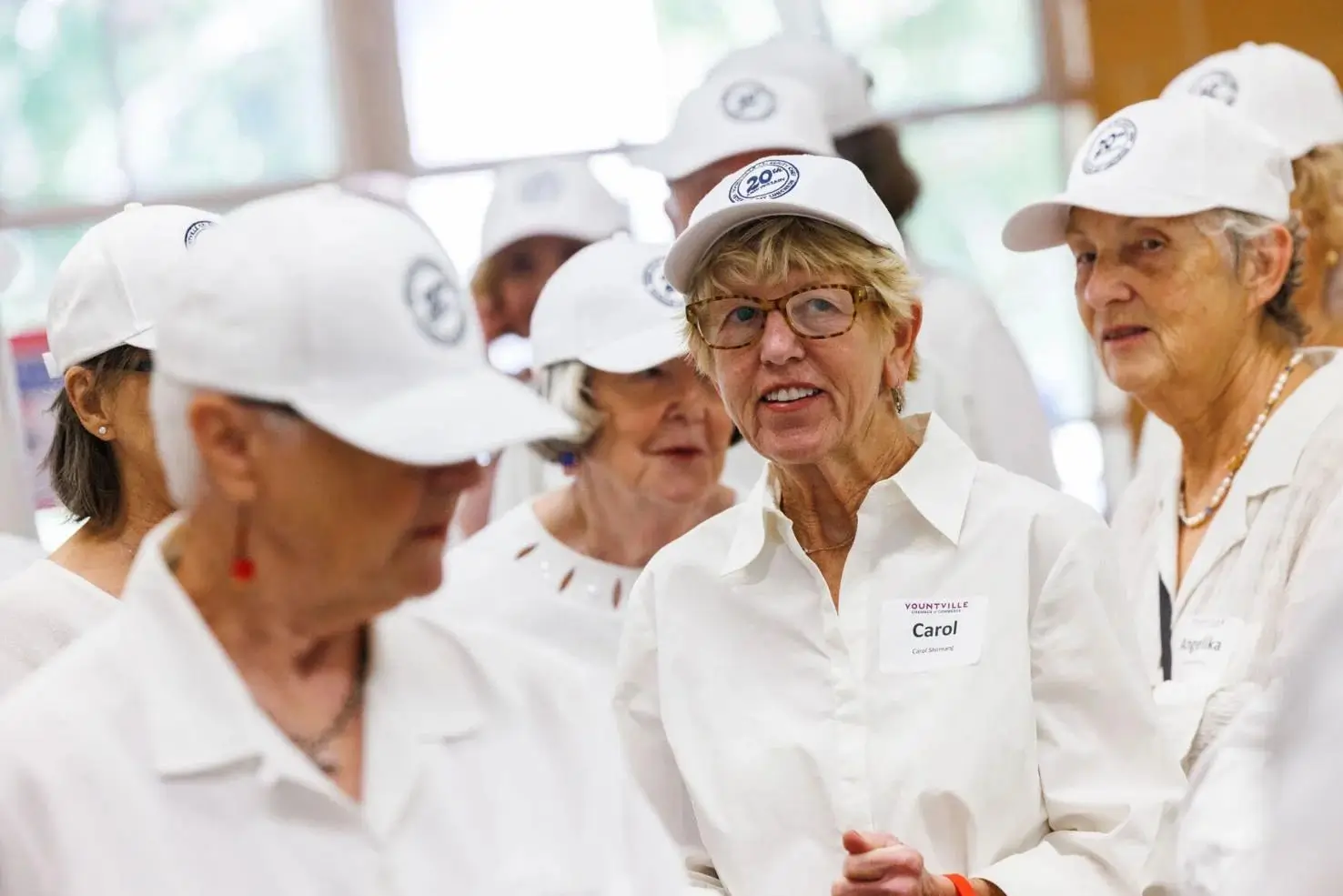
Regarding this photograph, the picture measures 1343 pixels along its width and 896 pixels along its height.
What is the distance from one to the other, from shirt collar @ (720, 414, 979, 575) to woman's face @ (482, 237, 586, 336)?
2.09 metres

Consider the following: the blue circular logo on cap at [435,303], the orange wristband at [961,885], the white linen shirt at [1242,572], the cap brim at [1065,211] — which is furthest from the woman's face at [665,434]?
the blue circular logo on cap at [435,303]

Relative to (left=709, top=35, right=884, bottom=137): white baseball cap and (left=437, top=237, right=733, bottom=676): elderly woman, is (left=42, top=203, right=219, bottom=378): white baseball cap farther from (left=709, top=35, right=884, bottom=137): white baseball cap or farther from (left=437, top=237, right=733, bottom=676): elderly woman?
(left=709, top=35, right=884, bottom=137): white baseball cap

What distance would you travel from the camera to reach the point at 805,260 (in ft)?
8.14

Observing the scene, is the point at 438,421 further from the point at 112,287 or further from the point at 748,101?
the point at 748,101

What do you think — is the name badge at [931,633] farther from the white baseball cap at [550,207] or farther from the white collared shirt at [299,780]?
the white baseball cap at [550,207]

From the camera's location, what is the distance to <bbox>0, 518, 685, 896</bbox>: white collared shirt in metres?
1.63

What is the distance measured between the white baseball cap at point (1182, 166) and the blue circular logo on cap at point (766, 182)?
0.78 metres

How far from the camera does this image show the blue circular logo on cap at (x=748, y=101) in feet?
13.1

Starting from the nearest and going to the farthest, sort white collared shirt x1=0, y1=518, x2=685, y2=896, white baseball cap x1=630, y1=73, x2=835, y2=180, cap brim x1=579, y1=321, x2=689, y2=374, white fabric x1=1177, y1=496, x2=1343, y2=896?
white fabric x1=1177, y1=496, x2=1343, y2=896, white collared shirt x1=0, y1=518, x2=685, y2=896, cap brim x1=579, y1=321, x2=689, y2=374, white baseball cap x1=630, y1=73, x2=835, y2=180

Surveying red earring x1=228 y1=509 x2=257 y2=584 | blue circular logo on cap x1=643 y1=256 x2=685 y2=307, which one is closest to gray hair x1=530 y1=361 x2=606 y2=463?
blue circular logo on cap x1=643 y1=256 x2=685 y2=307

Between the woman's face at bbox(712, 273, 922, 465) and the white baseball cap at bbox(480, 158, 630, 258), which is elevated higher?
the woman's face at bbox(712, 273, 922, 465)

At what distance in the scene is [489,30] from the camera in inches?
274

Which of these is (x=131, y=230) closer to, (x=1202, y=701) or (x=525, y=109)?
(x=1202, y=701)

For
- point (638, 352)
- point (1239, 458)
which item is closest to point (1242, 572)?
point (1239, 458)
